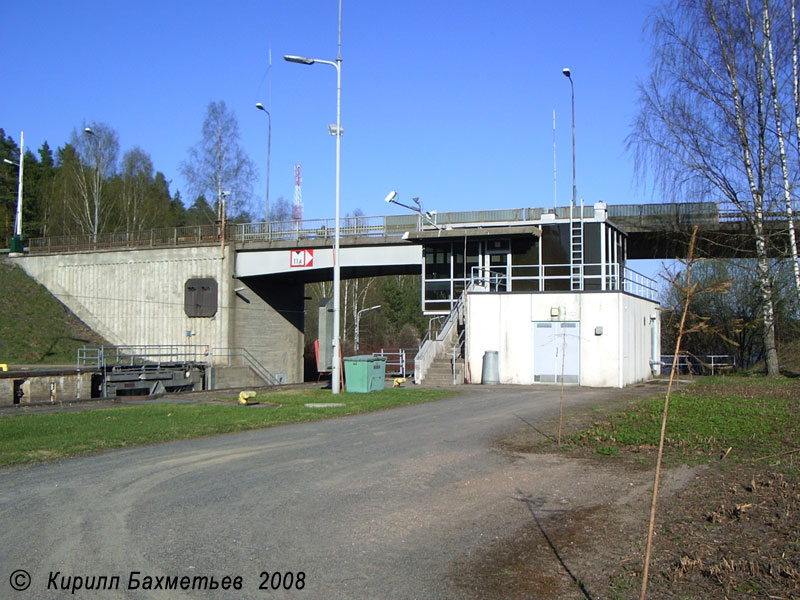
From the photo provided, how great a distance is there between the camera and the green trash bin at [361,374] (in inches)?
925

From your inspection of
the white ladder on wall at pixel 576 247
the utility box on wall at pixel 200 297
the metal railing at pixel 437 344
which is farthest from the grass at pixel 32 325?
the white ladder on wall at pixel 576 247

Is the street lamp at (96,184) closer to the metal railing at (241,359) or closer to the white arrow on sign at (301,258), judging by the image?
the metal railing at (241,359)

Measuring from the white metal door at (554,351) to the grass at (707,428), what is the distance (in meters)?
7.52

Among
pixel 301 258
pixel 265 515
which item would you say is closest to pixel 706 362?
pixel 301 258

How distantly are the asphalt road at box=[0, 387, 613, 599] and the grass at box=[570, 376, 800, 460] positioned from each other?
2.26 meters

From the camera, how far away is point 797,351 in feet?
119

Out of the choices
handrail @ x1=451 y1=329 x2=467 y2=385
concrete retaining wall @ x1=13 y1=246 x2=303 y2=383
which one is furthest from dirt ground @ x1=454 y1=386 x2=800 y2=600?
concrete retaining wall @ x1=13 y1=246 x2=303 y2=383

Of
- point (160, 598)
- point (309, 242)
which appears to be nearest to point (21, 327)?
point (309, 242)

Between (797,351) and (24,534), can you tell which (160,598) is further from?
(797,351)

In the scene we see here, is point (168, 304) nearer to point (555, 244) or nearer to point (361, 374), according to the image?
point (361, 374)

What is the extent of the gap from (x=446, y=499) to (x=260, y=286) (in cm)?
3618

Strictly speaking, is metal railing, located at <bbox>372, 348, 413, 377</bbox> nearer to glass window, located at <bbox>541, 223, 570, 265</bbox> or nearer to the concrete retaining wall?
the concrete retaining wall

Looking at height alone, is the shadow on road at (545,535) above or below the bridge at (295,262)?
below

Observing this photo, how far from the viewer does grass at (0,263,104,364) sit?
41.6 meters
